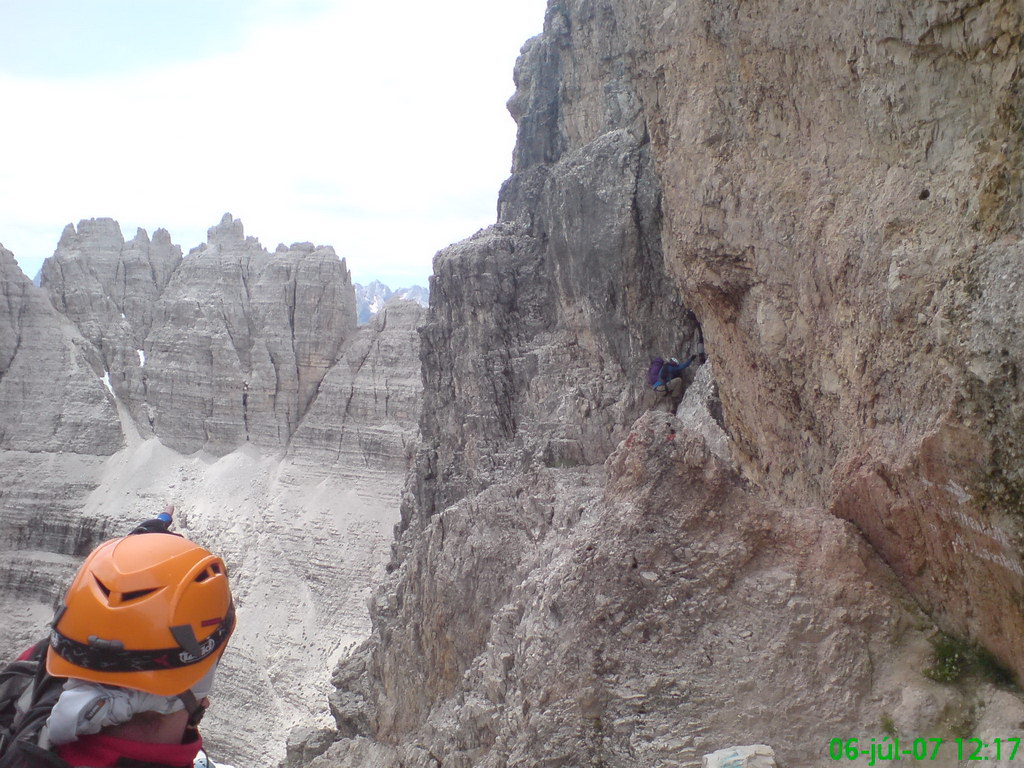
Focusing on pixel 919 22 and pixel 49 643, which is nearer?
pixel 49 643

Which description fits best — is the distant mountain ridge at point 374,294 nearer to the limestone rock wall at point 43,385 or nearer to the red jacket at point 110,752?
the limestone rock wall at point 43,385

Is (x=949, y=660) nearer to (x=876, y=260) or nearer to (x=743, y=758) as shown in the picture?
(x=743, y=758)

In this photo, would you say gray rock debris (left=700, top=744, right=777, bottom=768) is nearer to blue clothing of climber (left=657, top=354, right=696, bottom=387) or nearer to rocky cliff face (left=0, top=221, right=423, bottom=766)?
blue clothing of climber (left=657, top=354, right=696, bottom=387)

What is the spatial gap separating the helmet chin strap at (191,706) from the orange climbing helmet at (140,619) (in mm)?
61

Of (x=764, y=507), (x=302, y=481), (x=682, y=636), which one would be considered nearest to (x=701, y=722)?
(x=682, y=636)

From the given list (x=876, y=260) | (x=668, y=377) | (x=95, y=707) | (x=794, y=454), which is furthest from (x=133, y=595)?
(x=668, y=377)

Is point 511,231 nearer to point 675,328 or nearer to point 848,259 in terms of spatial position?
point 675,328

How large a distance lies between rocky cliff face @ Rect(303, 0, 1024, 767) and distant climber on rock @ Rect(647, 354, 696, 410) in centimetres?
72

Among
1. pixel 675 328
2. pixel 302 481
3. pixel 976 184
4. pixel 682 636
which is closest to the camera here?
pixel 976 184

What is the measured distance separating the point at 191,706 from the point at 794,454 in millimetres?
5730

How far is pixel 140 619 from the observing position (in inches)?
108

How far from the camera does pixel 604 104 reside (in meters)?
12.8

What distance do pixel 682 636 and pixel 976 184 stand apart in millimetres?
3629

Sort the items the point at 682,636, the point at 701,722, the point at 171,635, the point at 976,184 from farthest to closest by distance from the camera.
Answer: the point at 682,636 → the point at 701,722 → the point at 976,184 → the point at 171,635
